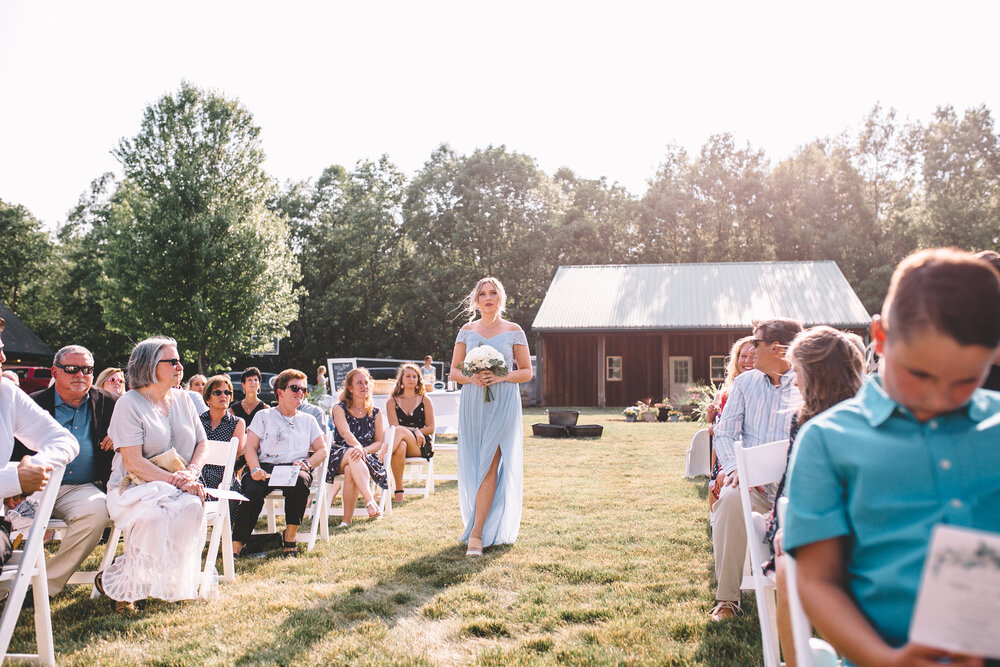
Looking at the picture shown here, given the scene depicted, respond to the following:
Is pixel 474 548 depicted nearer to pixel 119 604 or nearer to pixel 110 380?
pixel 119 604

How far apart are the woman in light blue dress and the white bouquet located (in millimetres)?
47

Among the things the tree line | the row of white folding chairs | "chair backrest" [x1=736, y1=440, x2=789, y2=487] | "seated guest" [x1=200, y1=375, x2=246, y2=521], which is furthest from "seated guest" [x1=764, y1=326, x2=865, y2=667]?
the tree line

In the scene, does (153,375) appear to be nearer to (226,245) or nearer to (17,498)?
(17,498)

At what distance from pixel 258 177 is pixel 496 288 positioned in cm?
2490

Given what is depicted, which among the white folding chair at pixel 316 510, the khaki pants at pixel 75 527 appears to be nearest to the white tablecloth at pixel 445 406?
the white folding chair at pixel 316 510

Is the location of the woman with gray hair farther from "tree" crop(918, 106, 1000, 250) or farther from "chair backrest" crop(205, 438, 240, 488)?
"tree" crop(918, 106, 1000, 250)

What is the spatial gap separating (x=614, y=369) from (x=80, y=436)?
2731 centimetres

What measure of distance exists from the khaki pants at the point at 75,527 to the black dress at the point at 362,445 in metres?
3.18

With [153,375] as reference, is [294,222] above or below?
above

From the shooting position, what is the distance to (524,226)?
45.0 m

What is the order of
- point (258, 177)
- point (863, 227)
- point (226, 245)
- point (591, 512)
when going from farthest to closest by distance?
point (863, 227) → point (258, 177) → point (226, 245) → point (591, 512)

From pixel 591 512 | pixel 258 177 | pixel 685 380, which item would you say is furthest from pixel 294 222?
pixel 591 512

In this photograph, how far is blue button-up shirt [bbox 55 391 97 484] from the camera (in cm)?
529

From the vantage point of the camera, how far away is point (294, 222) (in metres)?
46.1
